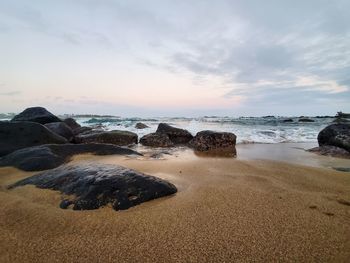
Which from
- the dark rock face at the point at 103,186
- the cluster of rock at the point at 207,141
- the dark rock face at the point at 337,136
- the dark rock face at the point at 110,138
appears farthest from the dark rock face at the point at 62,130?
the dark rock face at the point at 337,136


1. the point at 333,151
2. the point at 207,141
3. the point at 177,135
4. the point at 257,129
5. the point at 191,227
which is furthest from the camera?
the point at 257,129

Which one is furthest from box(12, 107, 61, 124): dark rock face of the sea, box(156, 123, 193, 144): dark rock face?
box(156, 123, 193, 144): dark rock face

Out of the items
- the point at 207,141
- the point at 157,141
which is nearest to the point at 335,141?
the point at 207,141

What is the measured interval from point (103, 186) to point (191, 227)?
1.00 metres

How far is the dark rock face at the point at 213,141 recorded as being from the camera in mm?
8054

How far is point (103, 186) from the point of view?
242cm

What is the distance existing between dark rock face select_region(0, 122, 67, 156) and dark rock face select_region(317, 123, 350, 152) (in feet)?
→ 26.3

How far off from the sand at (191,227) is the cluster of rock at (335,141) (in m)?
4.79

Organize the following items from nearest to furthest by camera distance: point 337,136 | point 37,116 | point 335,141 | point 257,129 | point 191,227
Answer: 1. point 191,227
2. point 335,141
3. point 337,136
4. point 37,116
5. point 257,129

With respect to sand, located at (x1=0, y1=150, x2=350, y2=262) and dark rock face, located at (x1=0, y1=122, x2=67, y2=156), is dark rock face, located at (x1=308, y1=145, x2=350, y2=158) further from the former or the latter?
dark rock face, located at (x1=0, y1=122, x2=67, y2=156)

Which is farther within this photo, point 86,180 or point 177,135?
point 177,135

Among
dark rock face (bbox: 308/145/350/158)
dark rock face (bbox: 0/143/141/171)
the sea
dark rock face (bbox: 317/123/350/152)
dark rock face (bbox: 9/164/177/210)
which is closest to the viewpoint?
dark rock face (bbox: 9/164/177/210)

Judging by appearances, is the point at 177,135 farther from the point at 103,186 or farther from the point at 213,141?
the point at 103,186

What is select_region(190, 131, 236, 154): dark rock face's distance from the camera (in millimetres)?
8054
